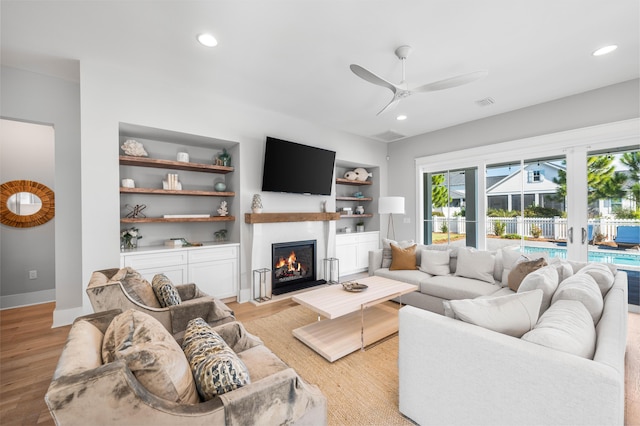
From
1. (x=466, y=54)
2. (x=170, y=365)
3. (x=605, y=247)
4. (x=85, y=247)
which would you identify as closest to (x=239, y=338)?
(x=170, y=365)

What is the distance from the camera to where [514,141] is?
4.19 meters

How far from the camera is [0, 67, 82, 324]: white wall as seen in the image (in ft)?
9.66

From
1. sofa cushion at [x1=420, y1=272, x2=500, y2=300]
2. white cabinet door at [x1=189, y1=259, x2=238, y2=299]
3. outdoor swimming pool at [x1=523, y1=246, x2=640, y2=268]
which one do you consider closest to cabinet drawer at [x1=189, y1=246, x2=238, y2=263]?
white cabinet door at [x1=189, y1=259, x2=238, y2=299]

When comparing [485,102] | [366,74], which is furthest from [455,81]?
[485,102]

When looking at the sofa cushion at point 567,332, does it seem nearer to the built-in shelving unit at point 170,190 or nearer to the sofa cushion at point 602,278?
the sofa cushion at point 602,278

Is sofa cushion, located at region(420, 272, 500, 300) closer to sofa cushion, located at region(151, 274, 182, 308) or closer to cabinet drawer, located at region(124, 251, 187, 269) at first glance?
sofa cushion, located at region(151, 274, 182, 308)

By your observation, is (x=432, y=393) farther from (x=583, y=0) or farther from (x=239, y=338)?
(x=583, y=0)

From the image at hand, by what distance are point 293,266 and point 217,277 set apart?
1305 mm

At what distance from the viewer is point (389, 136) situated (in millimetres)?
5488

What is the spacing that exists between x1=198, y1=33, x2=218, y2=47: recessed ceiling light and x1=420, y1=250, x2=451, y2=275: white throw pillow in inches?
139

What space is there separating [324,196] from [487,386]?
13.1ft

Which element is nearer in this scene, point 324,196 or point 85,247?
point 85,247

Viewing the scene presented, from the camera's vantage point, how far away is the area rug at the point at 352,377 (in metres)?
1.70

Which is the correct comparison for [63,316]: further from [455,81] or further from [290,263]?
[455,81]
